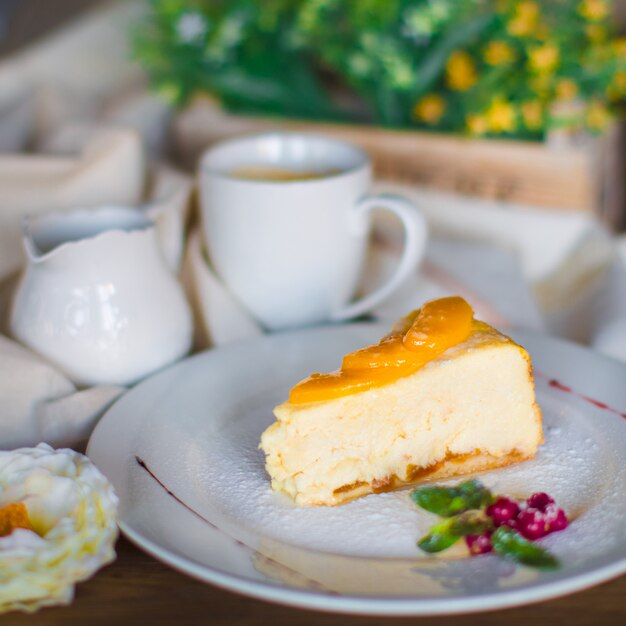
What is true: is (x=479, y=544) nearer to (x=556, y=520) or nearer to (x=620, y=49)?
(x=556, y=520)

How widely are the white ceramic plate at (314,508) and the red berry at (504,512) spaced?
0.04 m

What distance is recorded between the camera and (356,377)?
69 cm

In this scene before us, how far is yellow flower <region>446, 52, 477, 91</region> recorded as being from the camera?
1287 mm

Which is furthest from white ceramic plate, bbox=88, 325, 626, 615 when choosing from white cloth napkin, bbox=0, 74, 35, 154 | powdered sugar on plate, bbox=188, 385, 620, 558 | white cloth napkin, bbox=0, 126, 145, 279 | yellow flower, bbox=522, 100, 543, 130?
white cloth napkin, bbox=0, 74, 35, 154

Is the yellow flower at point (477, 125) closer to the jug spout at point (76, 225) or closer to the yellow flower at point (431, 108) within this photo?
the yellow flower at point (431, 108)

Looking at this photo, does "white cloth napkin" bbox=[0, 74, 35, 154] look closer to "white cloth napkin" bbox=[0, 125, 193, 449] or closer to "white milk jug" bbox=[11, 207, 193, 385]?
"white cloth napkin" bbox=[0, 125, 193, 449]

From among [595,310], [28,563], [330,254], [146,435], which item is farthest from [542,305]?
[28,563]

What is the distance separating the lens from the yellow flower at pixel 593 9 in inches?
47.8

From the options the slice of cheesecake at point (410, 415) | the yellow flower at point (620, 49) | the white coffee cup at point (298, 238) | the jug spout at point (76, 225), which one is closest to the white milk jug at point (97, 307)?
the jug spout at point (76, 225)

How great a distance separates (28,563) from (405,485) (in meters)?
0.31

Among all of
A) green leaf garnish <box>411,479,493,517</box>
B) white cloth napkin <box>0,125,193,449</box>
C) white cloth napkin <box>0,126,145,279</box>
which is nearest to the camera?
green leaf garnish <box>411,479,493,517</box>

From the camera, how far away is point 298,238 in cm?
92

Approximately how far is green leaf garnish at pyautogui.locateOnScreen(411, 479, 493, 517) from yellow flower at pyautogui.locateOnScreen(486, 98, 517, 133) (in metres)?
0.70

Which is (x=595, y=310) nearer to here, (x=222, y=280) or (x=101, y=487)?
(x=222, y=280)
